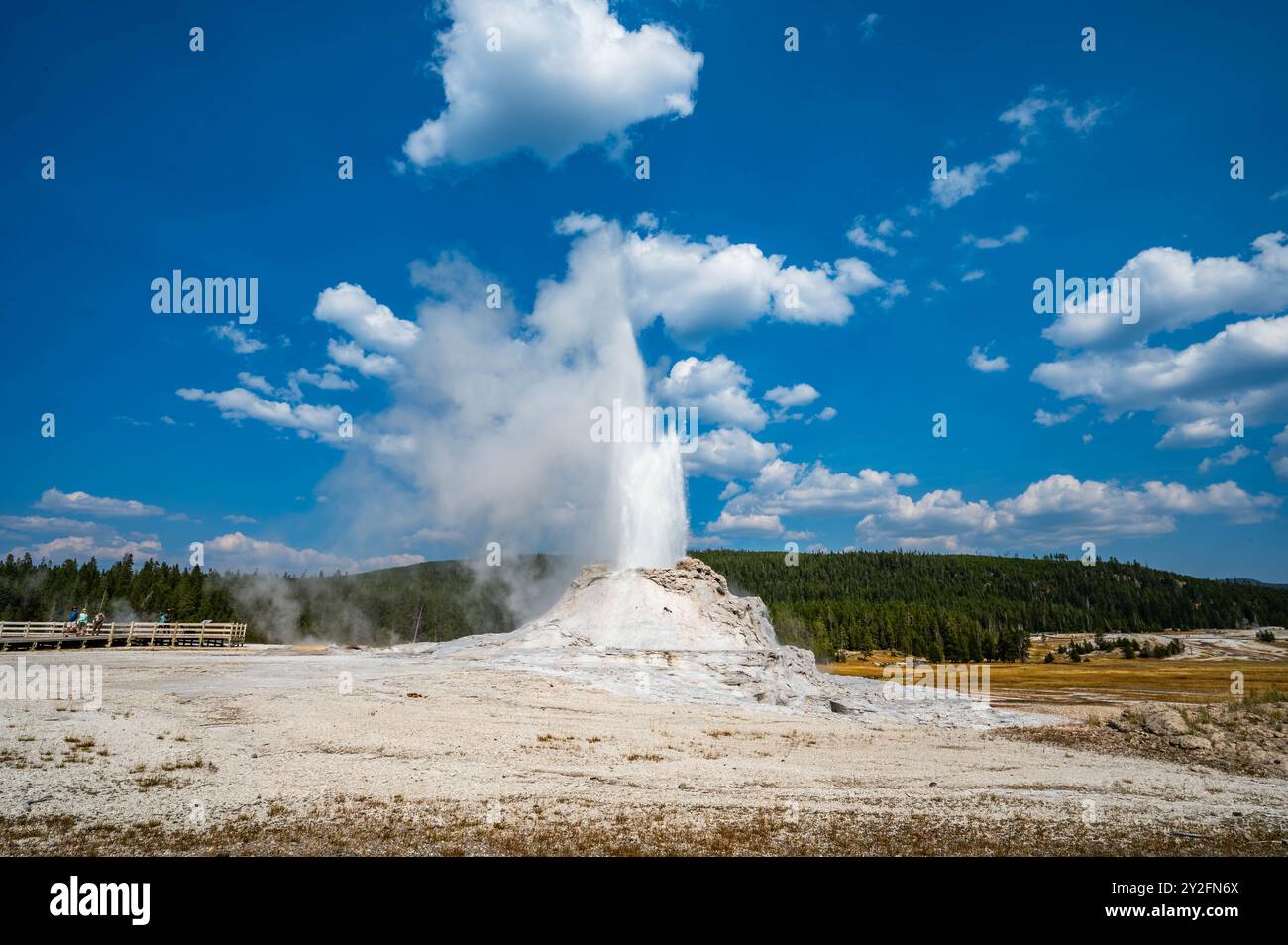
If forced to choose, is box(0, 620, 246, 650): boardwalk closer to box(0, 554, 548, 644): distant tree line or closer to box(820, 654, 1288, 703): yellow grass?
box(0, 554, 548, 644): distant tree line

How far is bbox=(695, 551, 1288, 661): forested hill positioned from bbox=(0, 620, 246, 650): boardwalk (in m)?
69.9

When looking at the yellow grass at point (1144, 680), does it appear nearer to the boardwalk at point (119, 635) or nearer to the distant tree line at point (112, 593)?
the boardwalk at point (119, 635)

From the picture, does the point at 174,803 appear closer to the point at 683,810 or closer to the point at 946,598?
the point at 683,810

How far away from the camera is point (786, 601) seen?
130 metres

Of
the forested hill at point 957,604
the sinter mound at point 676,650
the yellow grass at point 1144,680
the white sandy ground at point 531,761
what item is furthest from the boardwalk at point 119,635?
the forested hill at point 957,604

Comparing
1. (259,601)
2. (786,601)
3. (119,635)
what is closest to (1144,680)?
(786,601)

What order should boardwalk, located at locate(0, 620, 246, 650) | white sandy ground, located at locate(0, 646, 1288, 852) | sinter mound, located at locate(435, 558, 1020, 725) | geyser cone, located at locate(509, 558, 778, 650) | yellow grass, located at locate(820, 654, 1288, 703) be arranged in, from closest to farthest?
white sandy ground, located at locate(0, 646, 1288, 852) < sinter mound, located at locate(435, 558, 1020, 725) < geyser cone, located at locate(509, 558, 778, 650) < boardwalk, located at locate(0, 620, 246, 650) < yellow grass, located at locate(820, 654, 1288, 703)

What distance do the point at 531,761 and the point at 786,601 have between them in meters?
119

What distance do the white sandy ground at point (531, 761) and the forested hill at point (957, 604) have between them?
7417 centimetres

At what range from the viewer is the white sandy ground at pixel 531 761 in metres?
12.1

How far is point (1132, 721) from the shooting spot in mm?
22344

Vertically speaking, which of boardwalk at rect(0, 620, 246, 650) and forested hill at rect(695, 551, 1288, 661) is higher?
boardwalk at rect(0, 620, 246, 650)

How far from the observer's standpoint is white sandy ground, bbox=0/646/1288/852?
1207 cm

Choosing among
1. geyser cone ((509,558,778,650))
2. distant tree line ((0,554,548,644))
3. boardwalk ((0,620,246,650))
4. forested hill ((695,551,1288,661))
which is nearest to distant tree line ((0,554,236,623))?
distant tree line ((0,554,548,644))
